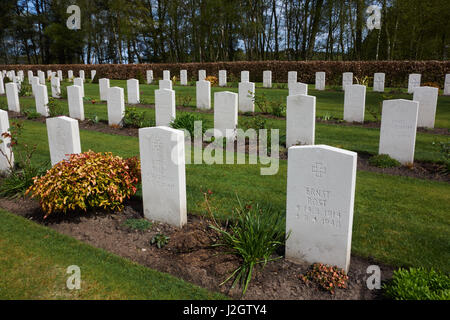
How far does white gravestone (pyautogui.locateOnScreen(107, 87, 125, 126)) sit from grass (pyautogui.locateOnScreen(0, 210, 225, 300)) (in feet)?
24.7

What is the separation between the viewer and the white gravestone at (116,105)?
11.8m

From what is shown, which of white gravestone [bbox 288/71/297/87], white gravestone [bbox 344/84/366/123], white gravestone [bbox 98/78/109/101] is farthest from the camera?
white gravestone [bbox 288/71/297/87]

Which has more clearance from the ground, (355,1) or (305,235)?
(355,1)

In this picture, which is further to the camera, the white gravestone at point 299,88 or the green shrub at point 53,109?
the green shrub at point 53,109

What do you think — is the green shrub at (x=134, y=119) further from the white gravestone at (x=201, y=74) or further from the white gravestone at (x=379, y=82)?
the white gravestone at (x=379, y=82)

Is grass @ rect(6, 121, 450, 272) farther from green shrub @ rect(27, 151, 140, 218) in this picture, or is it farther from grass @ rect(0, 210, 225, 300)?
grass @ rect(0, 210, 225, 300)

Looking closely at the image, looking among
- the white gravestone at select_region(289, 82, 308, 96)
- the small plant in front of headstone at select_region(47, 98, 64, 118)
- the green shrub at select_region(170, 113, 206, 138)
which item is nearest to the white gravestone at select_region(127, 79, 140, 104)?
the small plant in front of headstone at select_region(47, 98, 64, 118)

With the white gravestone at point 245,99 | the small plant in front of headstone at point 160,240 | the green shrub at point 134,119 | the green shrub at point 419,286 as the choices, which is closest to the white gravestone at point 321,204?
the green shrub at point 419,286

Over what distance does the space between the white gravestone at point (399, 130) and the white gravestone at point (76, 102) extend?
1027cm

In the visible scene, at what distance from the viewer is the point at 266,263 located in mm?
4109

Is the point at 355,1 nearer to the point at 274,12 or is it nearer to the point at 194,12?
the point at 274,12

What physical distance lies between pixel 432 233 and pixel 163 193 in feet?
12.1

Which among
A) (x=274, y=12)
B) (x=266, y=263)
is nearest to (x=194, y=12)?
(x=274, y=12)

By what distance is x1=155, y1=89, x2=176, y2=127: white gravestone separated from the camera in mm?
10703
